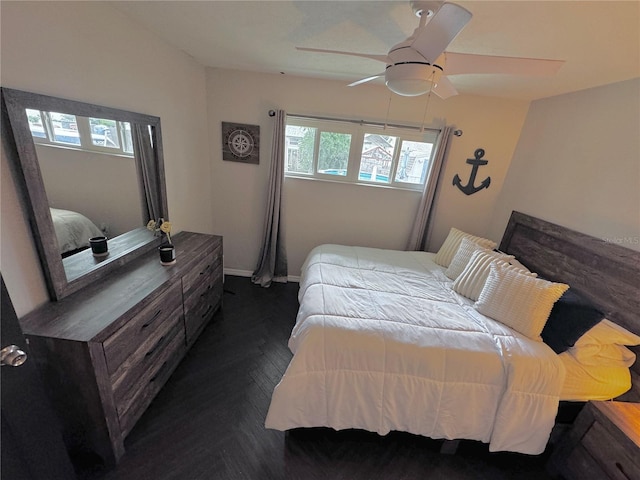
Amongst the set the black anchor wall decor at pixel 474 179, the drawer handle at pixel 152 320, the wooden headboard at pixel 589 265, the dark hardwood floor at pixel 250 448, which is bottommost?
the dark hardwood floor at pixel 250 448

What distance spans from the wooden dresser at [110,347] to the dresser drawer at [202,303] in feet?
0.31

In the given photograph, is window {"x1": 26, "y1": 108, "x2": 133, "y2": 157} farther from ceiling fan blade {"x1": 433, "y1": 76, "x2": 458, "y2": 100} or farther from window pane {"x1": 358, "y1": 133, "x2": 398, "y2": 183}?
window pane {"x1": 358, "y1": 133, "x2": 398, "y2": 183}

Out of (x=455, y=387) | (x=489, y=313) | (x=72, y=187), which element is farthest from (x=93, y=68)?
(x=489, y=313)

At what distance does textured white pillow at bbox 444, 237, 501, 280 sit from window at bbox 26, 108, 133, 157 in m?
2.78

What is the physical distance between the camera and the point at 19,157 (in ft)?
3.67

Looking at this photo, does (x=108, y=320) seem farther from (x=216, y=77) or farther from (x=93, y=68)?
(x=216, y=77)

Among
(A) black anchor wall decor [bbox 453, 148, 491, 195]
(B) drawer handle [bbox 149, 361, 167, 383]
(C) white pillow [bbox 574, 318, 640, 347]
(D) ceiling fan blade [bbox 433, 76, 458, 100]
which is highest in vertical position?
(D) ceiling fan blade [bbox 433, 76, 458, 100]

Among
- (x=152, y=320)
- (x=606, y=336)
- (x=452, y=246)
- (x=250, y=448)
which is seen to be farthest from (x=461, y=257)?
(x=152, y=320)

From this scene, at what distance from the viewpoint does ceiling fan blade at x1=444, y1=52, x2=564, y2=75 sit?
1.28 metres

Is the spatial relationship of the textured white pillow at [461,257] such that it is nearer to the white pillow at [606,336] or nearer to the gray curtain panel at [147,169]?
the white pillow at [606,336]

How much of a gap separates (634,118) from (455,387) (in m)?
2.23

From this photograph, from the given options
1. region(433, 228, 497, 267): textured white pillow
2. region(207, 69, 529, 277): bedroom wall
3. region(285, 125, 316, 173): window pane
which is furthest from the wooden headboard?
region(285, 125, 316, 173): window pane

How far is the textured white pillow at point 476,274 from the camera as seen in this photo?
203 centimetres

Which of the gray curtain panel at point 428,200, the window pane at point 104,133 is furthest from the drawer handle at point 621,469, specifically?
the window pane at point 104,133
